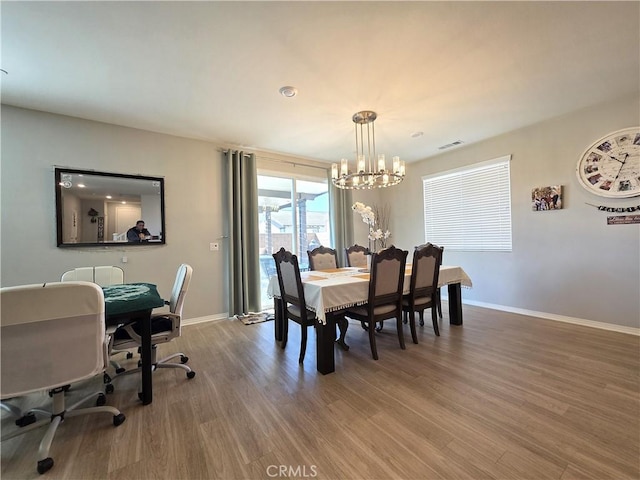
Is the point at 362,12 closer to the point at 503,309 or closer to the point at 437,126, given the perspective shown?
the point at 437,126

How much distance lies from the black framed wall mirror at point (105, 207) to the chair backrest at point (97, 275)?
0.71 meters

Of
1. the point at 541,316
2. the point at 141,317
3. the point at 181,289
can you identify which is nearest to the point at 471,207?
the point at 541,316

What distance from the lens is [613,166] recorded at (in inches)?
124

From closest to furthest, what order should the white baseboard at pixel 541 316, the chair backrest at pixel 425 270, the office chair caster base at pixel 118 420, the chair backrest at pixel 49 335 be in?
1. the chair backrest at pixel 49 335
2. the office chair caster base at pixel 118 420
3. the chair backrest at pixel 425 270
4. the white baseboard at pixel 541 316

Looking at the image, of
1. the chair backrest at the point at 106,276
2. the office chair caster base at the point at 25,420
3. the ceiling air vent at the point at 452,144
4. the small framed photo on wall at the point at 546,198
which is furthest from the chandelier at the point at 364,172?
the office chair caster base at the point at 25,420

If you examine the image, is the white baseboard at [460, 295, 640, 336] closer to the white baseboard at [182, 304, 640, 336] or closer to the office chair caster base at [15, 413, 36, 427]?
the white baseboard at [182, 304, 640, 336]

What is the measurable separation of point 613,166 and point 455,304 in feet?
7.93

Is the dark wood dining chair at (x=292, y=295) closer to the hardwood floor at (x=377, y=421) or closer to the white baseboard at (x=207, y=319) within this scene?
the hardwood floor at (x=377, y=421)

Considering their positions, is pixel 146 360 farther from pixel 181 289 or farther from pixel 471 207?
pixel 471 207

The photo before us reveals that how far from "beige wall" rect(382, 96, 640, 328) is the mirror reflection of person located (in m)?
4.74

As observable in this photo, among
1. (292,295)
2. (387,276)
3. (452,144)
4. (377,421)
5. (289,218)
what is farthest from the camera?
(289,218)

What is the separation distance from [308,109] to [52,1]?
2.15 m

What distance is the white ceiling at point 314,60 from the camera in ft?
6.06

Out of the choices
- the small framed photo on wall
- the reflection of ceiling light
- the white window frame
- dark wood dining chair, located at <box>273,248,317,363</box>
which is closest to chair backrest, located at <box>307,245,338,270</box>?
dark wood dining chair, located at <box>273,248,317,363</box>
